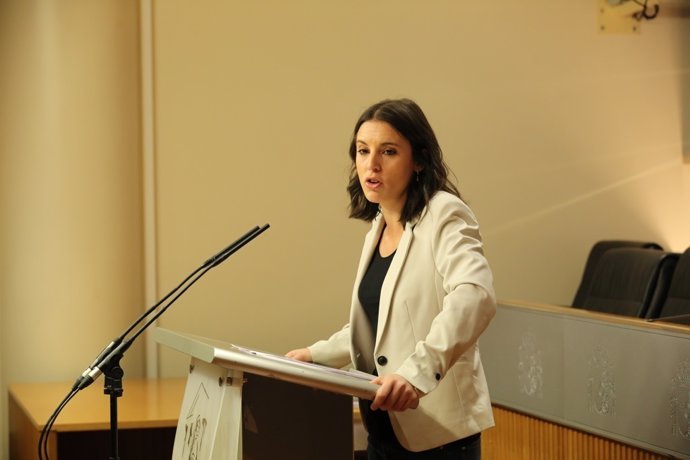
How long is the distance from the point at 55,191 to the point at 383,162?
2502mm

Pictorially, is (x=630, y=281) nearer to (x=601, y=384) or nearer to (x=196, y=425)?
(x=601, y=384)

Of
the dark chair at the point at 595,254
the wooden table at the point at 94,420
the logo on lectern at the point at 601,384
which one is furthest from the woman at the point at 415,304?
the dark chair at the point at 595,254

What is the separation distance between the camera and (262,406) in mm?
1936

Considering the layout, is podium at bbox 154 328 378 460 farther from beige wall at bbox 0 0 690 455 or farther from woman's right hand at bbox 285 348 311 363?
beige wall at bbox 0 0 690 455

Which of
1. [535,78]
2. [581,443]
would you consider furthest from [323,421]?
[535,78]

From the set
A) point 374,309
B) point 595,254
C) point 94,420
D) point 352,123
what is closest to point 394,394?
point 374,309

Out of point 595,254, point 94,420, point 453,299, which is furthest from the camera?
point 595,254

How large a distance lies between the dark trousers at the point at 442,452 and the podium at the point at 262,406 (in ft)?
0.36

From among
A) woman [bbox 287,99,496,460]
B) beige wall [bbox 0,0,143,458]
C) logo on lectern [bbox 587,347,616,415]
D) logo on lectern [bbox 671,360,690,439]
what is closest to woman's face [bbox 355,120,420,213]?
woman [bbox 287,99,496,460]

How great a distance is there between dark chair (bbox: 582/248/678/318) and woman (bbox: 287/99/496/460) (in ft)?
7.19

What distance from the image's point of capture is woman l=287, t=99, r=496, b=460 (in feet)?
6.42

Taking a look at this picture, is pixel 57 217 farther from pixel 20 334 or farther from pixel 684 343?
pixel 684 343

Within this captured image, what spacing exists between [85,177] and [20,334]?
0.73 meters

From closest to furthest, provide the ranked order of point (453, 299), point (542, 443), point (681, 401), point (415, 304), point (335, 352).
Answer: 1. point (453, 299)
2. point (415, 304)
3. point (335, 352)
4. point (681, 401)
5. point (542, 443)
